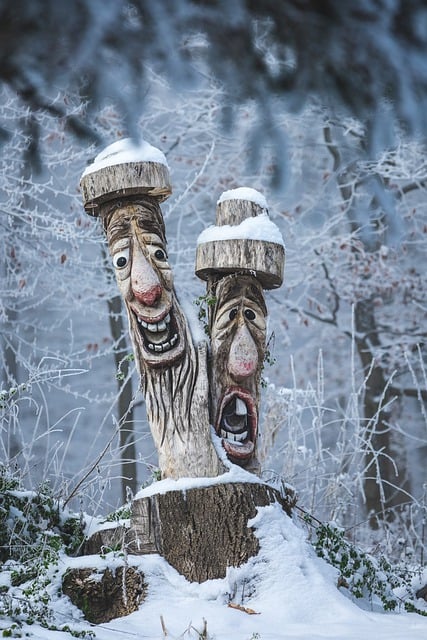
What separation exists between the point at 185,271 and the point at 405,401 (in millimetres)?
4401

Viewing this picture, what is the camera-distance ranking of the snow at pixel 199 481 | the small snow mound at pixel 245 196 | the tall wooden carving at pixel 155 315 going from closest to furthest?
the snow at pixel 199 481 < the tall wooden carving at pixel 155 315 < the small snow mound at pixel 245 196

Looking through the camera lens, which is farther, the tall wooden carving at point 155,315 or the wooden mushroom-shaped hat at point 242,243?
the wooden mushroom-shaped hat at point 242,243

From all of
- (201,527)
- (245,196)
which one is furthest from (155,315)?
(201,527)

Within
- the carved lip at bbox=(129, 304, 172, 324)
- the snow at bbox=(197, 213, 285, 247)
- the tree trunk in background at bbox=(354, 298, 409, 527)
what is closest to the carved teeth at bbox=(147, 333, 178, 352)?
the carved lip at bbox=(129, 304, 172, 324)

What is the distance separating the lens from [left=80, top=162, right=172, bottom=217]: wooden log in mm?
3918

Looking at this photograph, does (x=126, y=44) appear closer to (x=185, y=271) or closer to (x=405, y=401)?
(x=185, y=271)

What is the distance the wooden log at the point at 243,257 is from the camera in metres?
3.94

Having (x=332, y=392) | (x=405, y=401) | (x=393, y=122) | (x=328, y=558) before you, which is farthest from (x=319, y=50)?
(x=405, y=401)

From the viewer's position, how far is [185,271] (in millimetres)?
8828

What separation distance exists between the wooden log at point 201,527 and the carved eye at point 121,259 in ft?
3.54

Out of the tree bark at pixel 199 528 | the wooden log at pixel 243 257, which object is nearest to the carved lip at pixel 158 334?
the wooden log at pixel 243 257

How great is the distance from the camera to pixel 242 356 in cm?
392

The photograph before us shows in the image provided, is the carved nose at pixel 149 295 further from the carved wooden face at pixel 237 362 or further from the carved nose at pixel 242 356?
the carved nose at pixel 242 356

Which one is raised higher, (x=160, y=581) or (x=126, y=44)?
(x=126, y=44)
